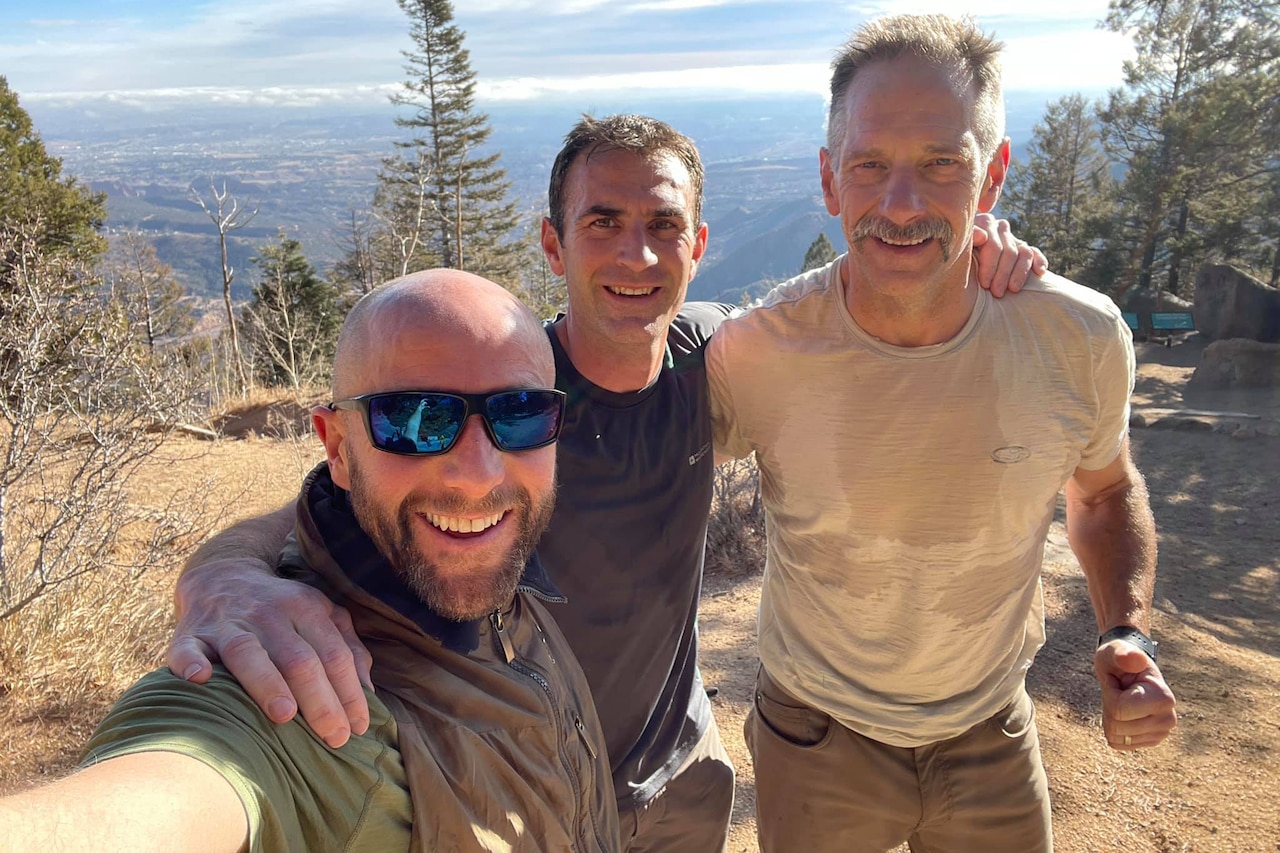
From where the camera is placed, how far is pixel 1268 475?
7973mm

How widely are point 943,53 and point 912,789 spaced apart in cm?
171

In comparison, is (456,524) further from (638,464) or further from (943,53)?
(943,53)

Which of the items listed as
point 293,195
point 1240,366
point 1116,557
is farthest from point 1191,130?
point 293,195

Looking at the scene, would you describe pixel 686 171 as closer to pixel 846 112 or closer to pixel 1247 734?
pixel 846 112

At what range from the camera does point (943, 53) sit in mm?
1813

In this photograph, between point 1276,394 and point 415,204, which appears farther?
point 415,204

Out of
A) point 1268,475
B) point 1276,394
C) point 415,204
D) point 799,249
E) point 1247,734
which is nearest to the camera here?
point 1247,734

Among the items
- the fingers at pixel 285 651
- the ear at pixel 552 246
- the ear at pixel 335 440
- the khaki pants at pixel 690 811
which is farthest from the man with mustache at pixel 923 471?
the fingers at pixel 285 651

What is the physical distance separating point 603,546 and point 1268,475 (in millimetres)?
8709

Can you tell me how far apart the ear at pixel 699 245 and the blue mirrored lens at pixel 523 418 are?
2.96 ft

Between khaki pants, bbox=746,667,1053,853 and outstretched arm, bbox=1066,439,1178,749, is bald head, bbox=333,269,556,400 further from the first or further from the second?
outstretched arm, bbox=1066,439,1178,749

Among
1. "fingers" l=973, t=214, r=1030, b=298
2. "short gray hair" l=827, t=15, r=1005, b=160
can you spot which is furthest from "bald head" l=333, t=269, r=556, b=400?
"fingers" l=973, t=214, r=1030, b=298

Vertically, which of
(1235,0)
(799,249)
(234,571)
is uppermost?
(1235,0)

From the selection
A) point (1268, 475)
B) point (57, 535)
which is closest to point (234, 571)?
point (57, 535)
